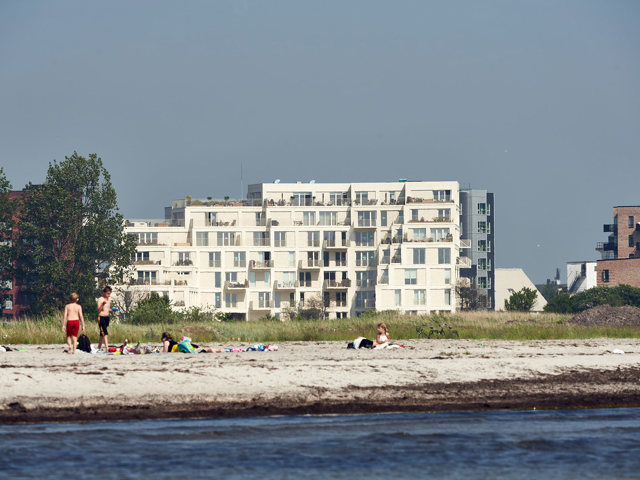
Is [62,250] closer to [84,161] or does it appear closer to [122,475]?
[84,161]

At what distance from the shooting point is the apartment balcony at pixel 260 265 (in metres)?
120

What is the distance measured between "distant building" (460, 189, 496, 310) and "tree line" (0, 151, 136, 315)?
297 ft

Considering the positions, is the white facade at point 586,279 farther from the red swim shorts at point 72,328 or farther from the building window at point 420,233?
the red swim shorts at point 72,328

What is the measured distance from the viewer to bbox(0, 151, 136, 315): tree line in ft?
294

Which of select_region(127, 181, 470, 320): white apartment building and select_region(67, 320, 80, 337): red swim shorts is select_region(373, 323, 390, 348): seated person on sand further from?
select_region(127, 181, 470, 320): white apartment building

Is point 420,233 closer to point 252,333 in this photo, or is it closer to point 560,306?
point 560,306

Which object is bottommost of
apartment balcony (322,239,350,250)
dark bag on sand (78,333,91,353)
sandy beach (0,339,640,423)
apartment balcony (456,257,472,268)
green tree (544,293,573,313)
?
sandy beach (0,339,640,423)

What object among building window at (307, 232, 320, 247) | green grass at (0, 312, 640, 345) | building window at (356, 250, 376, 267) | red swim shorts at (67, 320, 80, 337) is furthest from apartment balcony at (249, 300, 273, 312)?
red swim shorts at (67, 320, 80, 337)

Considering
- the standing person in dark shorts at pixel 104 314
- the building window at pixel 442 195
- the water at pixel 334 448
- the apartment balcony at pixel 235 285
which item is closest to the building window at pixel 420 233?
the building window at pixel 442 195

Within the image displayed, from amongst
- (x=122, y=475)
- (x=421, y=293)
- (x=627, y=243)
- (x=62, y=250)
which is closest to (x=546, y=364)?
(x=122, y=475)

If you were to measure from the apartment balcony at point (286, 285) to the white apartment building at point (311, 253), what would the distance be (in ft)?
0.40

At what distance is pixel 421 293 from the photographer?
11400 centimetres

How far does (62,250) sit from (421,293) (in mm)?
41912

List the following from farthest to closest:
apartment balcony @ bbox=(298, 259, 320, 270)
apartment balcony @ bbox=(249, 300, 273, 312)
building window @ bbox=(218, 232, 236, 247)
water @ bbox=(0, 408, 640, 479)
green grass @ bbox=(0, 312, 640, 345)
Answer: building window @ bbox=(218, 232, 236, 247) → apartment balcony @ bbox=(298, 259, 320, 270) → apartment balcony @ bbox=(249, 300, 273, 312) → green grass @ bbox=(0, 312, 640, 345) → water @ bbox=(0, 408, 640, 479)
